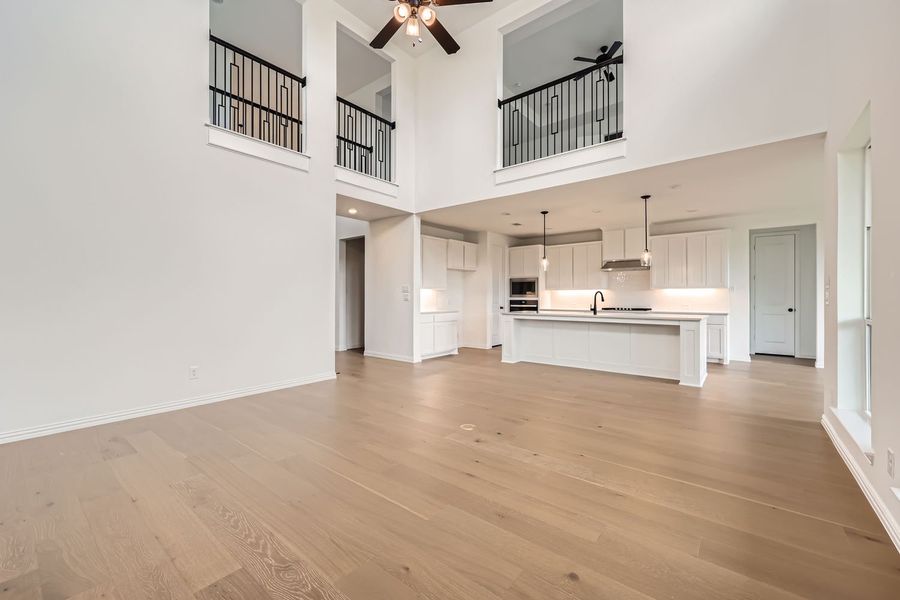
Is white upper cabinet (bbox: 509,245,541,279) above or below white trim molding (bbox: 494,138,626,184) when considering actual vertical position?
below

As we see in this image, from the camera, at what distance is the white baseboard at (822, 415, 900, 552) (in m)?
1.69

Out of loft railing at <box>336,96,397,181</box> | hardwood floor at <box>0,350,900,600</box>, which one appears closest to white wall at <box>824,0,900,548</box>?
hardwood floor at <box>0,350,900,600</box>

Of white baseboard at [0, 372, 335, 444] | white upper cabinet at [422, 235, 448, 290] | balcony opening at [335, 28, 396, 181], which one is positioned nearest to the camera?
white baseboard at [0, 372, 335, 444]

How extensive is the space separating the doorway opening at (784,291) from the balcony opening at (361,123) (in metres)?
7.06

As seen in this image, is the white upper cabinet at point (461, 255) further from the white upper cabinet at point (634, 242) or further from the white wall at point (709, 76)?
the white upper cabinet at point (634, 242)

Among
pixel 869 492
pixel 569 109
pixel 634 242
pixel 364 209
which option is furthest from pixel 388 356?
pixel 869 492

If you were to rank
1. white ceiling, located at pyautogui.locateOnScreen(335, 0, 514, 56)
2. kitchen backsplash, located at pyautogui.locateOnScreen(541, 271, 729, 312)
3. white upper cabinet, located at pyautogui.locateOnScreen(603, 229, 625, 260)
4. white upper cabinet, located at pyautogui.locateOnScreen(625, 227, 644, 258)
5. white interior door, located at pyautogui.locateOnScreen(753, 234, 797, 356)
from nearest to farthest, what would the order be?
white ceiling, located at pyautogui.locateOnScreen(335, 0, 514, 56) → kitchen backsplash, located at pyautogui.locateOnScreen(541, 271, 729, 312) → white interior door, located at pyautogui.locateOnScreen(753, 234, 797, 356) → white upper cabinet, located at pyautogui.locateOnScreen(625, 227, 644, 258) → white upper cabinet, located at pyautogui.locateOnScreen(603, 229, 625, 260)

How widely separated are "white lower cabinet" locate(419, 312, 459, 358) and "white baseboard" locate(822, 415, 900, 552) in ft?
16.4

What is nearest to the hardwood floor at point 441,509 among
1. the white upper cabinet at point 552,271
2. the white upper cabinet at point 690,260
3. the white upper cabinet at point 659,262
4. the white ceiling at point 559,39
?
the white upper cabinet at point 690,260

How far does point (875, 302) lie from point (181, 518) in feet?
12.3

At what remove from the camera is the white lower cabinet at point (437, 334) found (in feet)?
21.7

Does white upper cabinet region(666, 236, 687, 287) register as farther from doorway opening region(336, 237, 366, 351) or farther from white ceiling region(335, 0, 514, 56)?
doorway opening region(336, 237, 366, 351)

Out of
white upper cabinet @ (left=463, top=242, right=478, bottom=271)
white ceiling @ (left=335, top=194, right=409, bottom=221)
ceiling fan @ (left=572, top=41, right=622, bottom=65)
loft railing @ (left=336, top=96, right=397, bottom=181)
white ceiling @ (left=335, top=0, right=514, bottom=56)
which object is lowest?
white upper cabinet @ (left=463, top=242, right=478, bottom=271)

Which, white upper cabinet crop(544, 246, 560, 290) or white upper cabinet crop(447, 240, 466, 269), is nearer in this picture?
white upper cabinet crop(447, 240, 466, 269)
